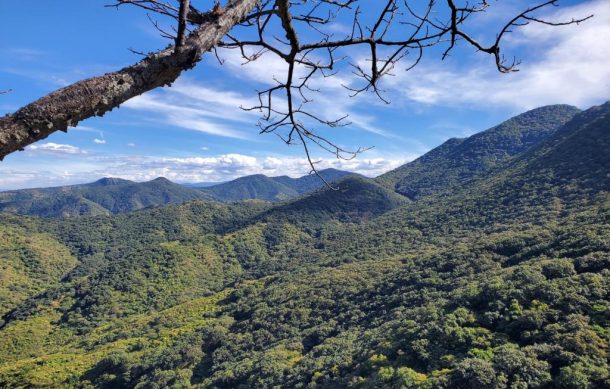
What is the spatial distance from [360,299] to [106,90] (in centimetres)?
4606

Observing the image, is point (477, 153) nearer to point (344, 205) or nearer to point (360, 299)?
point (344, 205)

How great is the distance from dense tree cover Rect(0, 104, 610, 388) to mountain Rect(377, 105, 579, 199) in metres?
40.5

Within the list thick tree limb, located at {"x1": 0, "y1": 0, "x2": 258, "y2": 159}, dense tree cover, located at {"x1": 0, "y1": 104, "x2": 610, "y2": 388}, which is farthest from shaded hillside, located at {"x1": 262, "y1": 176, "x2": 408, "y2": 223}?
thick tree limb, located at {"x1": 0, "y1": 0, "x2": 258, "y2": 159}

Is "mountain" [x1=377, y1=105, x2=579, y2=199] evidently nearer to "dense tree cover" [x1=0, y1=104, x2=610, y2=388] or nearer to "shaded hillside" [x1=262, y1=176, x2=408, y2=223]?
"shaded hillside" [x1=262, y1=176, x2=408, y2=223]

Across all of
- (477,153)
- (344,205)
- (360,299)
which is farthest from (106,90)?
(477,153)

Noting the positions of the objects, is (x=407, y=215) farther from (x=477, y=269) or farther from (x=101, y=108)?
(x=101, y=108)

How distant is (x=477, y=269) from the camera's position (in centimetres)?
4250

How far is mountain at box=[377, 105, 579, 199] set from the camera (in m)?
150

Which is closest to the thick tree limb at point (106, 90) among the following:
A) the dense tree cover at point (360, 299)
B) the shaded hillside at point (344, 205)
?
the dense tree cover at point (360, 299)

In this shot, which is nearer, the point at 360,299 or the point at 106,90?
the point at 106,90

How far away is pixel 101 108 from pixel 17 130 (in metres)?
0.30

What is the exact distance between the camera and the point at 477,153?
527 ft

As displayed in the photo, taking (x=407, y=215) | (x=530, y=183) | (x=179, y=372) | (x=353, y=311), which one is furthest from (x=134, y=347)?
(x=530, y=183)

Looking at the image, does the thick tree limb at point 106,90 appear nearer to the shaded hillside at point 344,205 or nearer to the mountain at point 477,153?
the shaded hillside at point 344,205
